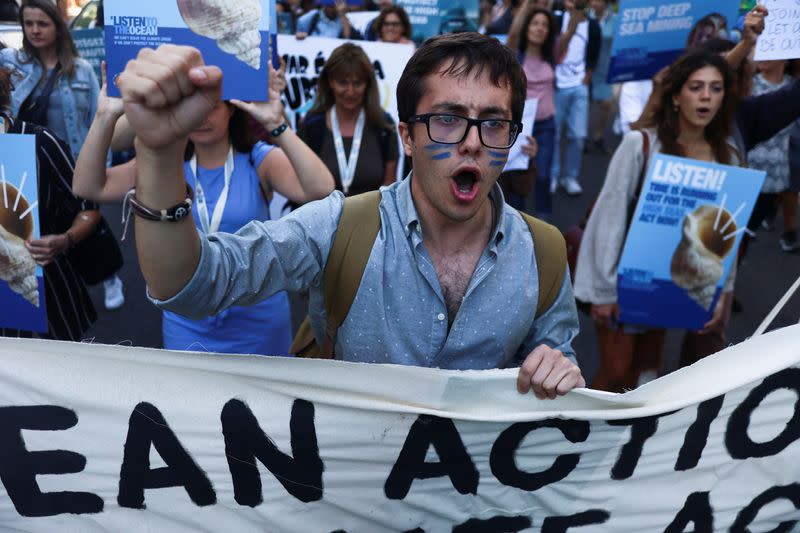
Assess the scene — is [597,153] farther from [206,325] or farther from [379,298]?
[379,298]

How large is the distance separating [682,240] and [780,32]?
92 centimetres

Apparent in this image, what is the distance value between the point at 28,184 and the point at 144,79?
1557 mm

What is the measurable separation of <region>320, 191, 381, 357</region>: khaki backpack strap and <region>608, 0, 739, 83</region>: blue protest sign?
3480mm

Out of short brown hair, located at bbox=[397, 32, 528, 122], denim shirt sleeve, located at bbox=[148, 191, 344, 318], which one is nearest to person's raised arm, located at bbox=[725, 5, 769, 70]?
short brown hair, located at bbox=[397, 32, 528, 122]

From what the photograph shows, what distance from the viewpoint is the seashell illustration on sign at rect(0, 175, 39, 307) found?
2.63 metres

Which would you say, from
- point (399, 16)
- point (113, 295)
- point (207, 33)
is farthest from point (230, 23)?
point (399, 16)

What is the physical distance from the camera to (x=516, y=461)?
6.34ft

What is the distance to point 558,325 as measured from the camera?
199cm

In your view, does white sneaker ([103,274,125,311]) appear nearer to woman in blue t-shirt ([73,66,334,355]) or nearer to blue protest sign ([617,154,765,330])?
woman in blue t-shirt ([73,66,334,355])

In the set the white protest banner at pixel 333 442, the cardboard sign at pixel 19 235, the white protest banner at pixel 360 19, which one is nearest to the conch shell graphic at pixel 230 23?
the cardboard sign at pixel 19 235

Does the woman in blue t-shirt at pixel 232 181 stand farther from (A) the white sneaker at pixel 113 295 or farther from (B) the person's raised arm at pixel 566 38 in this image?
(B) the person's raised arm at pixel 566 38

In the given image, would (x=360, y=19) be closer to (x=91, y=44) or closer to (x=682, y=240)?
(x=91, y=44)

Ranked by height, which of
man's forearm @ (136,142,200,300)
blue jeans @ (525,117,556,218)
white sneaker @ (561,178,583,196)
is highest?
man's forearm @ (136,142,200,300)

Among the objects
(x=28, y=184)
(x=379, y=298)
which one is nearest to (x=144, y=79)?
(x=379, y=298)
